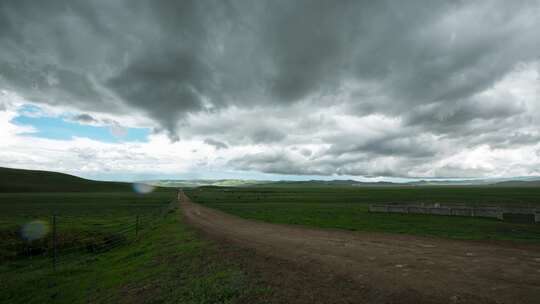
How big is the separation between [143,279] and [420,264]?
11967mm

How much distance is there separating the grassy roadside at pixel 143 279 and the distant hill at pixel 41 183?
15988 cm

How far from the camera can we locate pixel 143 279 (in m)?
12.3

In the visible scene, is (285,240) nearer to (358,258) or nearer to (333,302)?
(358,258)

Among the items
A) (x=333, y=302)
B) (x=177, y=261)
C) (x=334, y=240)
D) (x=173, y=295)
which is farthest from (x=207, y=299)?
(x=334, y=240)

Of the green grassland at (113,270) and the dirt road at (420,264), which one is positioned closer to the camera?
the dirt road at (420,264)

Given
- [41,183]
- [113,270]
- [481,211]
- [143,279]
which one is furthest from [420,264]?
[41,183]

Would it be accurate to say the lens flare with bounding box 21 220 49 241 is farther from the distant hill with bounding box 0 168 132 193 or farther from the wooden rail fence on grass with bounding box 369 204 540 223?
the distant hill with bounding box 0 168 132 193

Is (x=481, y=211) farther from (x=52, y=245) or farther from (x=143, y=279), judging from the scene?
(x=52, y=245)

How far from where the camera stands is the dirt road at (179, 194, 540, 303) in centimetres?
771

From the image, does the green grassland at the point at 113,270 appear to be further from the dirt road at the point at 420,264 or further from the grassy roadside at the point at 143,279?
the dirt road at the point at 420,264

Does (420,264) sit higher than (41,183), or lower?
lower

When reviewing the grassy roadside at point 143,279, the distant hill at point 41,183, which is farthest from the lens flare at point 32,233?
the distant hill at point 41,183

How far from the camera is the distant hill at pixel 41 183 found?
461ft

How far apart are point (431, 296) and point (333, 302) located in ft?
9.16
